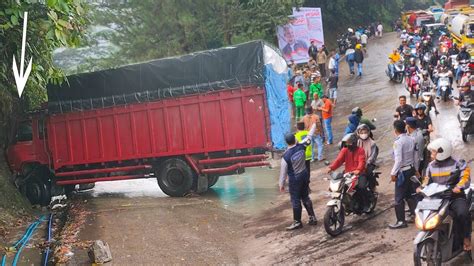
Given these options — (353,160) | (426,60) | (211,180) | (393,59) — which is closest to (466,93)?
(211,180)

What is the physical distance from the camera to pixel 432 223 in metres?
6.43

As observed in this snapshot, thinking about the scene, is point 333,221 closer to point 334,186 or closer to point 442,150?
point 334,186

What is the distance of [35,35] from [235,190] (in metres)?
6.08

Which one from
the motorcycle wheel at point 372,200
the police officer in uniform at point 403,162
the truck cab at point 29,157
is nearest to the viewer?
the police officer in uniform at point 403,162

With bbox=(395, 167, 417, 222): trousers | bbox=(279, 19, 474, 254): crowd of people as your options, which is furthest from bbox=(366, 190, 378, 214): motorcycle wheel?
bbox=(395, 167, 417, 222): trousers

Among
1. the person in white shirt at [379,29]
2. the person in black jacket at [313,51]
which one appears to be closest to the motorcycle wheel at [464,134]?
the person in black jacket at [313,51]

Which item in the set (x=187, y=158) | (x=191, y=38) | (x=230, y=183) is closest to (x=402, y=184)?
(x=187, y=158)

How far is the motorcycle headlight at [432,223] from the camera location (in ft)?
21.0

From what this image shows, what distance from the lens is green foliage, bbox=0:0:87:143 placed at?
9367 millimetres

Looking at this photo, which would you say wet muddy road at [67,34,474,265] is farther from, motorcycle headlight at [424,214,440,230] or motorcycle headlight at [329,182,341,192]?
motorcycle headlight at [424,214,440,230]

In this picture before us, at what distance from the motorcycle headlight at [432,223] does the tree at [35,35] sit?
18.8ft

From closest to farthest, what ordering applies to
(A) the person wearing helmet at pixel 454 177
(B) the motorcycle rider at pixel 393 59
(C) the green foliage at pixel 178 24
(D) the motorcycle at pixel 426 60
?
(A) the person wearing helmet at pixel 454 177, (D) the motorcycle at pixel 426 60, (B) the motorcycle rider at pixel 393 59, (C) the green foliage at pixel 178 24

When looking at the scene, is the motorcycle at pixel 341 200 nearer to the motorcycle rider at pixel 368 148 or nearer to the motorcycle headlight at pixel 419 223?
the motorcycle rider at pixel 368 148

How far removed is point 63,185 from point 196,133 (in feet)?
14.2
